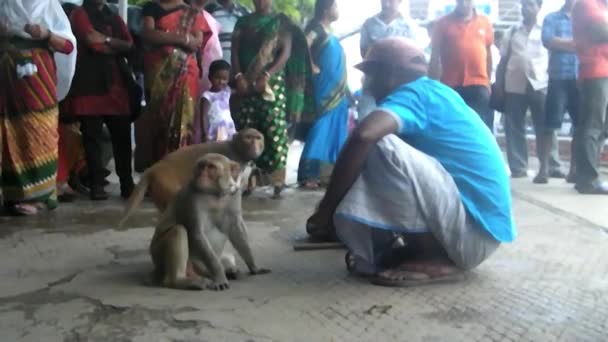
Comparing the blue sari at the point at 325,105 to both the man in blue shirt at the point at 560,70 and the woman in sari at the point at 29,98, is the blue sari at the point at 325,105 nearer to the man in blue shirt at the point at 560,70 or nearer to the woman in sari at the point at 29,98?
the man in blue shirt at the point at 560,70

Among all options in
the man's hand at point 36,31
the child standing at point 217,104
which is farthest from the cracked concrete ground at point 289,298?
the child standing at point 217,104

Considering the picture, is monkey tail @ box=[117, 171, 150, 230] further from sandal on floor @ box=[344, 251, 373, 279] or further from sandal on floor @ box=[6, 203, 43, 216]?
sandal on floor @ box=[6, 203, 43, 216]

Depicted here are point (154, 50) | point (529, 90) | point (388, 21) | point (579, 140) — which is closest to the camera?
point (154, 50)

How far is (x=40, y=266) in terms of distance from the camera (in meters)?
3.81

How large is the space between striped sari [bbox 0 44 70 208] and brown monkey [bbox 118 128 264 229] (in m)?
1.61

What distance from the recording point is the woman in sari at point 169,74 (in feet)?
18.6

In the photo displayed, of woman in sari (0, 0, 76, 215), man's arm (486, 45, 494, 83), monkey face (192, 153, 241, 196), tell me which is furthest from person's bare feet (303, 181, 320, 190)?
monkey face (192, 153, 241, 196)

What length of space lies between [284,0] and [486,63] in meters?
5.31

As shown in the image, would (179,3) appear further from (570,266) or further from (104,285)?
(570,266)

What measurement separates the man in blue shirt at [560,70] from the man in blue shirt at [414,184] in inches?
154

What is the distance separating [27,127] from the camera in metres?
5.12

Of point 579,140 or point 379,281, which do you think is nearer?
point 379,281

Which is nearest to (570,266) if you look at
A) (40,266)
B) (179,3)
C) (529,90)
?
(40,266)

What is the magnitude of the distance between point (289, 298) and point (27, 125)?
2.77m
